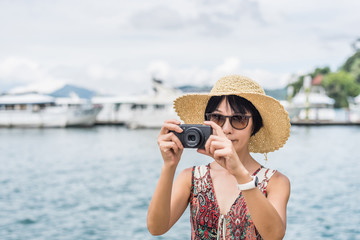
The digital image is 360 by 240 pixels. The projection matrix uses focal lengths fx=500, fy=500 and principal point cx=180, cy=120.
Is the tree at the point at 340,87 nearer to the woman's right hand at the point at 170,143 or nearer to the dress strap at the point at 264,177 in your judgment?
the dress strap at the point at 264,177

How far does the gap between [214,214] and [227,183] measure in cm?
15

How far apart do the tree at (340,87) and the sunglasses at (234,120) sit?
3530 inches

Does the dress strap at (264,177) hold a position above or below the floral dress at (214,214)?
above

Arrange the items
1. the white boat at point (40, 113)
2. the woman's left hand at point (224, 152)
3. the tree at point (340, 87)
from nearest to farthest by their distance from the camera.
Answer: the woman's left hand at point (224, 152)
the white boat at point (40, 113)
the tree at point (340, 87)

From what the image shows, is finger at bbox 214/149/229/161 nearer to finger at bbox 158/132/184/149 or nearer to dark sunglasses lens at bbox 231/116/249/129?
finger at bbox 158/132/184/149

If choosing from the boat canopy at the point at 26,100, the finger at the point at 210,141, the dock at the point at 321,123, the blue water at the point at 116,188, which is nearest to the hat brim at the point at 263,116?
the finger at the point at 210,141

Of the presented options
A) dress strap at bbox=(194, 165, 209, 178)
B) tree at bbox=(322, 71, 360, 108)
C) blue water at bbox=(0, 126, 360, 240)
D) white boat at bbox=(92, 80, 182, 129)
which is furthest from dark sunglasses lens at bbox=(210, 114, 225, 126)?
tree at bbox=(322, 71, 360, 108)

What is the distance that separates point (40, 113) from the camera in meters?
53.8

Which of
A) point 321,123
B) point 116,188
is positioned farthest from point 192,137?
point 321,123

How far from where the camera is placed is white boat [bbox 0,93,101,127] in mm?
51938

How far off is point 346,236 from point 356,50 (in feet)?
357

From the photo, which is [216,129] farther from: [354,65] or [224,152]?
[354,65]

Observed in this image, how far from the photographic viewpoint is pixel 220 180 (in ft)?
7.39

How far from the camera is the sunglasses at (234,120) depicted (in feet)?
7.14
